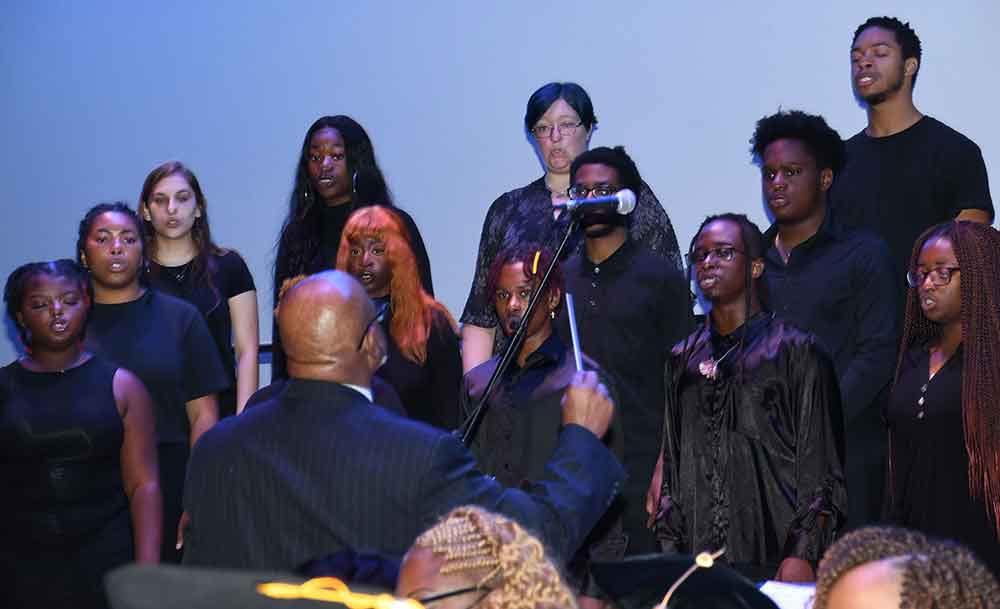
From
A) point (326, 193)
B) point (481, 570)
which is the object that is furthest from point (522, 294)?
point (481, 570)

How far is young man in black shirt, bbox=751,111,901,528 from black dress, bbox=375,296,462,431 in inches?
39.7

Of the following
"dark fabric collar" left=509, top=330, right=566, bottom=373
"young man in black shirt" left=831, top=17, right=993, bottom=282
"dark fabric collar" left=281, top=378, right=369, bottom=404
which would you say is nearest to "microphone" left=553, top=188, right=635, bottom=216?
"dark fabric collar" left=281, top=378, right=369, bottom=404

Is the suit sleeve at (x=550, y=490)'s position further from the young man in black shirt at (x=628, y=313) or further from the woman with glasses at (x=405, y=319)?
the woman with glasses at (x=405, y=319)

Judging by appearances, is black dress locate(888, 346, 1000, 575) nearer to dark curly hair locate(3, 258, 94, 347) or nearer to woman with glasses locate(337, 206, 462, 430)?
woman with glasses locate(337, 206, 462, 430)

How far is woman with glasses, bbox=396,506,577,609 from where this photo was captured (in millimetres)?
1814

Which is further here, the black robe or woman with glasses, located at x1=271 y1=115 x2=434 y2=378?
woman with glasses, located at x1=271 y1=115 x2=434 y2=378

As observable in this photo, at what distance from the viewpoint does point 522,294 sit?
4297mm

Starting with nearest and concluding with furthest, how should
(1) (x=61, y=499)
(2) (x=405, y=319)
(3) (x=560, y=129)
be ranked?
(1) (x=61, y=499), (2) (x=405, y=319), (3) (x=560, y=129)

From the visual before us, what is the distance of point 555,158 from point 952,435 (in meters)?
1.80

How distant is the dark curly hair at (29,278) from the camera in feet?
15.3

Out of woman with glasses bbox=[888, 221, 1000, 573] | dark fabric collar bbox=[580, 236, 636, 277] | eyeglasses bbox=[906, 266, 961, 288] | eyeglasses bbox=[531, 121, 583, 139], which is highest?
eyeglasses bbox=[531, 121, 583, 139]

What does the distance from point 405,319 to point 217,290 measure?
84cm

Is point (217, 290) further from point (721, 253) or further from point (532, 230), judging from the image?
point (721, 253)

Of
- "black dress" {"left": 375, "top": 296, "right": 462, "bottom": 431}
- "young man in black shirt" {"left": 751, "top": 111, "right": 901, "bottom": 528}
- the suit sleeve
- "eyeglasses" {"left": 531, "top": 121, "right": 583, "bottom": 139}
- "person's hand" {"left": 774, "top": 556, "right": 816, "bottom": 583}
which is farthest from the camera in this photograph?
"eyeglasses" {"left": 531, "top": 121, "right": 583, "bottom": 139}
